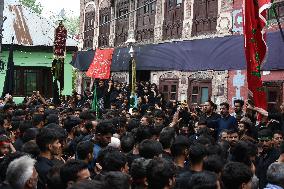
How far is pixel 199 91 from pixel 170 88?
1959mm

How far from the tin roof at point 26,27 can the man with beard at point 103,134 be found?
18.7 m

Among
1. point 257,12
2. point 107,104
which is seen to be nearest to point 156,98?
point 107,104

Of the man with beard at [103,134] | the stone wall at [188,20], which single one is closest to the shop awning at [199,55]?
the stone wall at [188,20]

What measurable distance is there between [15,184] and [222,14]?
40.5ft

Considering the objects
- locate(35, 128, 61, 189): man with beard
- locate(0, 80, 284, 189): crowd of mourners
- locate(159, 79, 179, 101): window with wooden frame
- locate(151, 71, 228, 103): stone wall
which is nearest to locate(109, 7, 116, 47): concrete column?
locate(151, 71, 228, 103): stone wall

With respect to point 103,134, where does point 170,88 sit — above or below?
above

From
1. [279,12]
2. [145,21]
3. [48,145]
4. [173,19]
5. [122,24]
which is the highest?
[122,24]

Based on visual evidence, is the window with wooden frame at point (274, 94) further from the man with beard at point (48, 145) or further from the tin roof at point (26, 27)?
the tin roof at point (26, 27)

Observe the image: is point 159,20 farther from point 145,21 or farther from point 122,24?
point 122,24

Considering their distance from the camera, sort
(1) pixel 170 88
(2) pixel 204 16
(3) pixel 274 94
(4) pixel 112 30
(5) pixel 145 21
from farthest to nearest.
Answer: (4) pixel 112 30 < (5) pixel 145 21 < (1) pixel 170 88 < (2) pixel 204 16 < (3) pixel 274 94

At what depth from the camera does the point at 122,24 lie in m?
22.0

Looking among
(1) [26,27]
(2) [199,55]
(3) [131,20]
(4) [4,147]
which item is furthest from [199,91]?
(1) [26,27]

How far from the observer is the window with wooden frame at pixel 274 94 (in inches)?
505

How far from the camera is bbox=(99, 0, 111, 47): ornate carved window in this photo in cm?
2319
